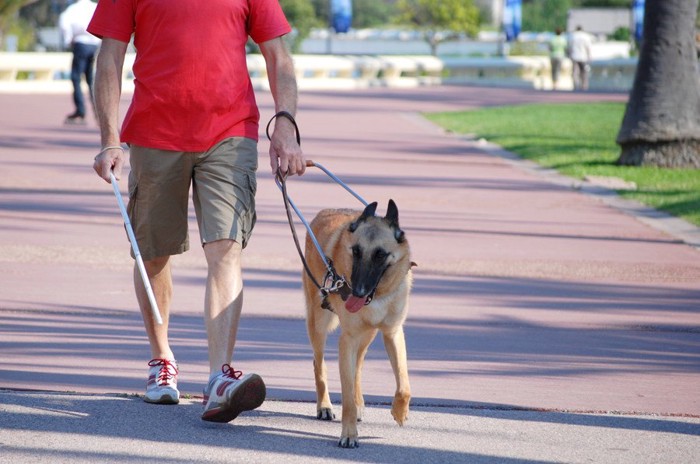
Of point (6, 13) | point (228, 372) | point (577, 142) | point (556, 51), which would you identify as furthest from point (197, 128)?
point (6, 13)

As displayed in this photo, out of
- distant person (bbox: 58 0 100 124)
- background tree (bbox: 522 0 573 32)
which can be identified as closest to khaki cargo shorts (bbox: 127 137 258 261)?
distant person (bbox: 58 0 100 124)

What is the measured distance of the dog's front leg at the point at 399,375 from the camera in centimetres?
590

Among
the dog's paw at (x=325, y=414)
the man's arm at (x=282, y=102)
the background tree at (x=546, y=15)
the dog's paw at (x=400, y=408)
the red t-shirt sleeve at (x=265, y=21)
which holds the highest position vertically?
the red t-shirt sleeve at (x=265, y=21)

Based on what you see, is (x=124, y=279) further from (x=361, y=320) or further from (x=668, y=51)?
(x=668, y=51)

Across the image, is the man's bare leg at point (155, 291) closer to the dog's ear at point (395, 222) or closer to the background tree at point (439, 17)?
the dog's ear at point (395, 222)

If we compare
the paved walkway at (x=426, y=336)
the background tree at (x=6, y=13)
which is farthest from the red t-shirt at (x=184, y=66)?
the background tree at (x=6, y=13)

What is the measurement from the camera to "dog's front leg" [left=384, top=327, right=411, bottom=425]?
5.90m

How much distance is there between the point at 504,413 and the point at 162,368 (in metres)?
1.69

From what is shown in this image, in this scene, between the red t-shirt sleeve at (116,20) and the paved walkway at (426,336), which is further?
the red t-shirt sleeve at (116,20)

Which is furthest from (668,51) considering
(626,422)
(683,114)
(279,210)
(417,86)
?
(417,86)

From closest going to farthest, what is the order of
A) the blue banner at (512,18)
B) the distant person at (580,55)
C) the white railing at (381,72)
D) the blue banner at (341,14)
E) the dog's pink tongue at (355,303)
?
1. the dog's pink tongue at (355,303)
2. the white railing at (381,72)
3. the distant person at (580,55)
4. the blue banner at (341,14)
5. the blue banner at (512,18)

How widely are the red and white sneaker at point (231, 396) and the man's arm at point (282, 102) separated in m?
1.00

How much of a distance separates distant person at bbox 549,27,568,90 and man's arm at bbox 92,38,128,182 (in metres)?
36.5

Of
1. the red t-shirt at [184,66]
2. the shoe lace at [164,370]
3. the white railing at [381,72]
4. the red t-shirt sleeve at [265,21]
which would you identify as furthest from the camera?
the white railing at [381,72]
